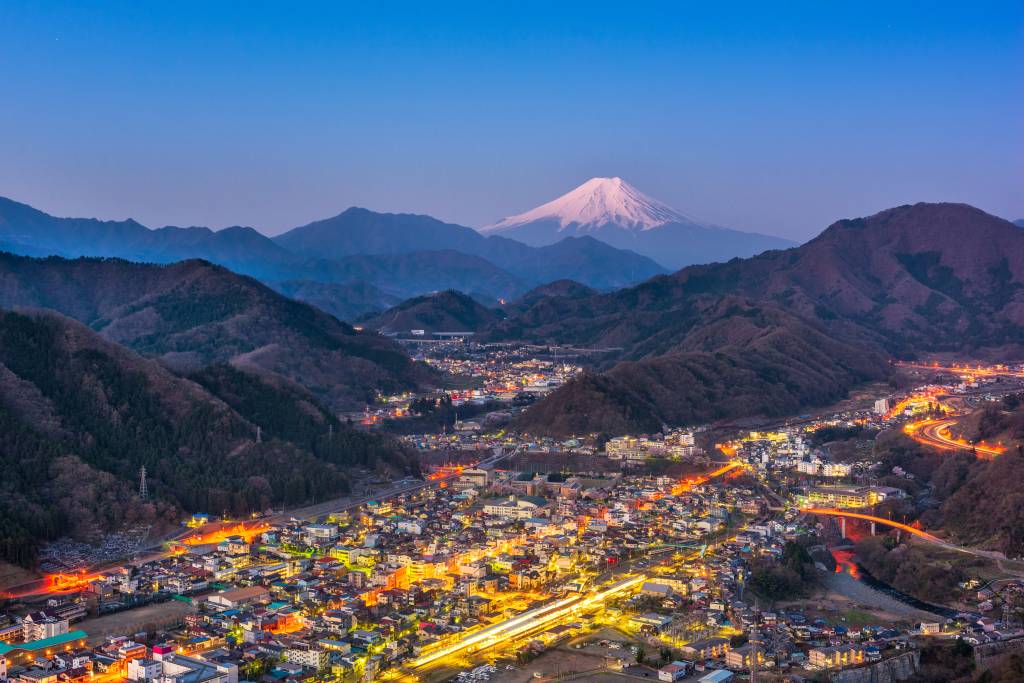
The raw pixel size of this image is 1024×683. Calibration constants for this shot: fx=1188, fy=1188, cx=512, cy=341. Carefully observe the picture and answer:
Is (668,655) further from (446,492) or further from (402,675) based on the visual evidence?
(446,492)

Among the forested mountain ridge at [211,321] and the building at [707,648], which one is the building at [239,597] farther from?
the forested mountain ridge at [211,321]

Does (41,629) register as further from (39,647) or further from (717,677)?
(717,677)

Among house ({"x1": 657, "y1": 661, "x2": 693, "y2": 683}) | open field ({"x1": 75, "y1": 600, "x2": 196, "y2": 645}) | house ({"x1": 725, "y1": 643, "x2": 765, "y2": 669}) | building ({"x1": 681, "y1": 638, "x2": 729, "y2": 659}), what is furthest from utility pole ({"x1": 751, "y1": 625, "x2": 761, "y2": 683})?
open field ({"x1": 75, "y1": 600, "x2": 196, "y2": 645})

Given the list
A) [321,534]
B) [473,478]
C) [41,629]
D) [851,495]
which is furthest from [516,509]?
[41,629]

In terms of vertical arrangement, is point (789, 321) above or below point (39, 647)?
above

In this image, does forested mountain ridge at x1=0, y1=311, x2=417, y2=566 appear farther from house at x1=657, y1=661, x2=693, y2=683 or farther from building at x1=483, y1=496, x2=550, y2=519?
house at x1=657, y1=661, x2=693, y2=683

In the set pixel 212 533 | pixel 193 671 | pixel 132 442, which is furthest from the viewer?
pixel 132 442

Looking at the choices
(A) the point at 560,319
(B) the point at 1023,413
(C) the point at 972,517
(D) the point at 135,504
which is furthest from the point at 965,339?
(D) the point at 135,504

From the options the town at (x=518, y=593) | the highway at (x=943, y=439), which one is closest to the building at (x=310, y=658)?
the town at (x=518, y=593)
